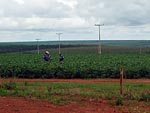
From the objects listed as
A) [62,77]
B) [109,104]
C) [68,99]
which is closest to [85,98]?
[68,99]

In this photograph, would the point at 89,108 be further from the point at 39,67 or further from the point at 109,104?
the point at 39,67

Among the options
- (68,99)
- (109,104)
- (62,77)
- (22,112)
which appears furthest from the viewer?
(62,77)

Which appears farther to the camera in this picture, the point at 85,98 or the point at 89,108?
the point at 85,98

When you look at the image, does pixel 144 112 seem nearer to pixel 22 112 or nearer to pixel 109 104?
pixel 109 104

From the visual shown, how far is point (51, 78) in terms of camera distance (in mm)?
29875

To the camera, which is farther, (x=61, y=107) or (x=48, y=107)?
(x=61, y=107)

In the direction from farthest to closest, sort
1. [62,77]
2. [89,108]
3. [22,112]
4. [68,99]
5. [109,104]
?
1. [62,77]
2. [68,99]
3. [109,104]
4. [89,108]
5. [22,112]

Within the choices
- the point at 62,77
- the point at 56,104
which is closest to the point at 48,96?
the point at 56,104

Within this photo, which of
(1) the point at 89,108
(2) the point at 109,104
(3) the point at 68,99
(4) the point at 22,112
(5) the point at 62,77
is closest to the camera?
(4) the point at 22,112

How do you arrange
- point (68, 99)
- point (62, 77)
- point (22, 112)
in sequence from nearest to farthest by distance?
point (22, 112) < point (68, 99) < point (62, 77)

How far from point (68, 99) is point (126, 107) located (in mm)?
2677

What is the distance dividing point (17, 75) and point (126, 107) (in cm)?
1830

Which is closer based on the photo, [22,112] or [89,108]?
[22,112]

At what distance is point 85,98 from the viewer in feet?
52.6
